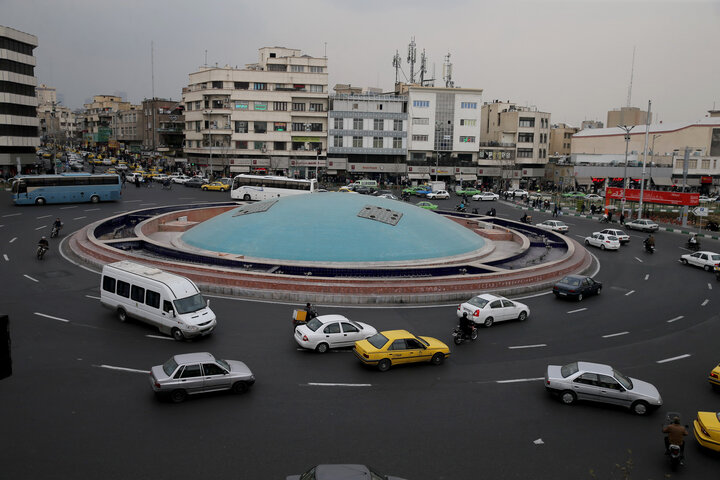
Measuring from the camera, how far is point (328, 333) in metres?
18.6

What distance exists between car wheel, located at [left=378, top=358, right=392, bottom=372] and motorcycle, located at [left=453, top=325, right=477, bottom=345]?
3682mm

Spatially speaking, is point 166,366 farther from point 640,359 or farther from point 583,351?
point 640,359

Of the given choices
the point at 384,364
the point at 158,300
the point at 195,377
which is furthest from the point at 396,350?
the point at 158,300

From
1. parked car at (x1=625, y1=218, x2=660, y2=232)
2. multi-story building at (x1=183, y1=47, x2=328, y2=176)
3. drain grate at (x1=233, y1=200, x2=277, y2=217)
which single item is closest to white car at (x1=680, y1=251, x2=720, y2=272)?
parked car at (x1=625, y1=218, x2=660, y2=232)

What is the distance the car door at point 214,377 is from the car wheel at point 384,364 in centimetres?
481

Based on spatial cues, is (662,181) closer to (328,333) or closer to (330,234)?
(330,234)

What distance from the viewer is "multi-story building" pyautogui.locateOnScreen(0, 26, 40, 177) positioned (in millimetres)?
71250

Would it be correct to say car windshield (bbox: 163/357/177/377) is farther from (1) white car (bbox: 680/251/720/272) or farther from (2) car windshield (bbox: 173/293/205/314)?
(1) white car (bbox: 680/251/720/272)

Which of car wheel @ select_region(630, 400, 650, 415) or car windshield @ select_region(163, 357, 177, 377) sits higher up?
car windshield @ select_region(163, 357, 177, 377)

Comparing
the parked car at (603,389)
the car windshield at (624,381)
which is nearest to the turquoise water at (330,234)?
the parked car at (603,389)

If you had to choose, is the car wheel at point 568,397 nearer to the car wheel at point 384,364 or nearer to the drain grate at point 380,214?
the car wheel at point 384,364

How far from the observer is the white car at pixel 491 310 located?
22.0 metres

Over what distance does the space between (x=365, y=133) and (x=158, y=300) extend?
77431mm

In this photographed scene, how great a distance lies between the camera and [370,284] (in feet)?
80.3
